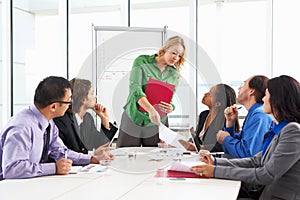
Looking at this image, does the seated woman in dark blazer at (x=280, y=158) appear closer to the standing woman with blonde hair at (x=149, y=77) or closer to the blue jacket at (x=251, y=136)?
the blue jacket at (x=251, y=136)

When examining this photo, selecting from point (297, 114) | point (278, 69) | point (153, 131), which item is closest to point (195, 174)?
point (297, 114)

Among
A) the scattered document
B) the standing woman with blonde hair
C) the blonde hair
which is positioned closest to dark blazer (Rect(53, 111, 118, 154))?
the standing woman with blonde hair

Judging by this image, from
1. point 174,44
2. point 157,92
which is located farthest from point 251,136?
point 174,44

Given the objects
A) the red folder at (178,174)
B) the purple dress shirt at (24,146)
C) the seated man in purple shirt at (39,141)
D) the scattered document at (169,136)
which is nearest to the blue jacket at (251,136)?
the scattered document at (169,136)

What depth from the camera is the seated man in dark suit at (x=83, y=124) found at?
2344mm

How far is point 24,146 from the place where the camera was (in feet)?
5.55

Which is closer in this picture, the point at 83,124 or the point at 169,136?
the point at 169,136

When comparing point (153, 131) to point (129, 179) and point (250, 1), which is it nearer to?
point (129, 179)

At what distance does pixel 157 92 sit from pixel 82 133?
780mm

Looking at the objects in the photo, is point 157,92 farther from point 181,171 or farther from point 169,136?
point 181,171

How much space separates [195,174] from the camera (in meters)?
1.68

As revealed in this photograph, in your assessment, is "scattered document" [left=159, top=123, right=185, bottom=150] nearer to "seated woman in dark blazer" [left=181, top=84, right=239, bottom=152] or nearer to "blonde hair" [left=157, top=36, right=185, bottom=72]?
"seated woman in dark blazer" [left=181, top=84, right=239, bottom=152]

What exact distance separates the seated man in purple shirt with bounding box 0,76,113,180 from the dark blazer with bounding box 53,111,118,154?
22 cm

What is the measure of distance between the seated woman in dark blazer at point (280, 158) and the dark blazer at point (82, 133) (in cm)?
85
